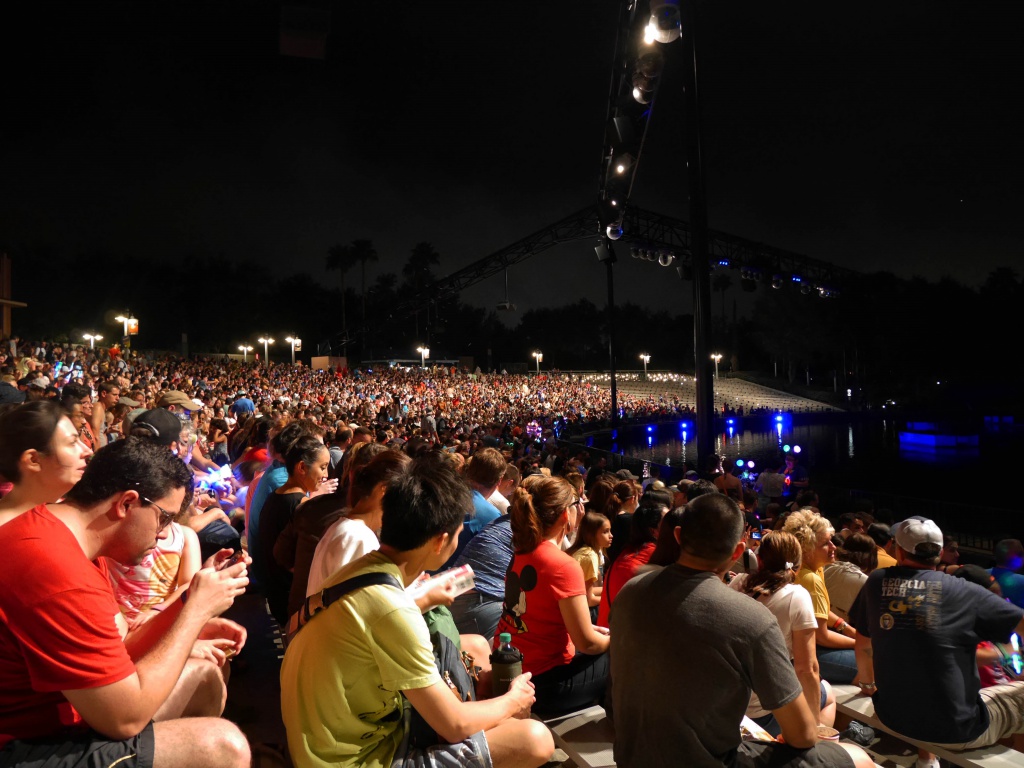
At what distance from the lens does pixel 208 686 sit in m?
2.27

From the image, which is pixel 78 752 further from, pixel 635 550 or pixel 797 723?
pixel 635 550

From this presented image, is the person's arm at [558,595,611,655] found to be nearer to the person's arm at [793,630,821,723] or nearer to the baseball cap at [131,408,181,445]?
the person's arm at [793,630,821,723]

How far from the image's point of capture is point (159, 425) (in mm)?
4891

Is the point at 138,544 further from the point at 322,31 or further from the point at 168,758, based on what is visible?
the point at 322,31

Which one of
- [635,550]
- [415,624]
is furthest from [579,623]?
[415,624]

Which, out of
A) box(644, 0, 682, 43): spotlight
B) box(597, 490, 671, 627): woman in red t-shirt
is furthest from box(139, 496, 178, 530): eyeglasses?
box(644, 0, 682, 43): spotlight

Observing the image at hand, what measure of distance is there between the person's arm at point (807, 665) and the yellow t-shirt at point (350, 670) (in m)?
1.79

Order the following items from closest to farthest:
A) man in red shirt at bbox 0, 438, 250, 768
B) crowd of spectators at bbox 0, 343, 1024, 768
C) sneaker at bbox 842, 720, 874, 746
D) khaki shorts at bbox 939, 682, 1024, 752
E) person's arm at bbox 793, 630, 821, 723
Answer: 1. man in red shirt at bbox 0, 438, 250, 768
2. crowd of spectators at bbox 0, 343, 1024, 768
3. person's arm at bbox 793, 630, 821, 723
4. khaki shorts at bbox 939, 682, 1024, 752
5. sneaker at bbox 842, 720, 874, 746

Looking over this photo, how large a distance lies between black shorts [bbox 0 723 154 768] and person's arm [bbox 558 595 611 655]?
176 cm

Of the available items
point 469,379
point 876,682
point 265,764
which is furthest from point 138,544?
point 469,379

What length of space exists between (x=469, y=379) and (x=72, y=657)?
130 feet

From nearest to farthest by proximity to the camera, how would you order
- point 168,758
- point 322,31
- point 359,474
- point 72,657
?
1. point 72,657
2. point 168,758
3. point 359,474
4. point 322,31

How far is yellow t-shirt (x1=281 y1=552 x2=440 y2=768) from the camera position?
1806 mm

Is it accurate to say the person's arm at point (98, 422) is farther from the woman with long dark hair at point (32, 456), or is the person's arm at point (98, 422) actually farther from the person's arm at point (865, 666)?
the person's arm at point (865, 666)
